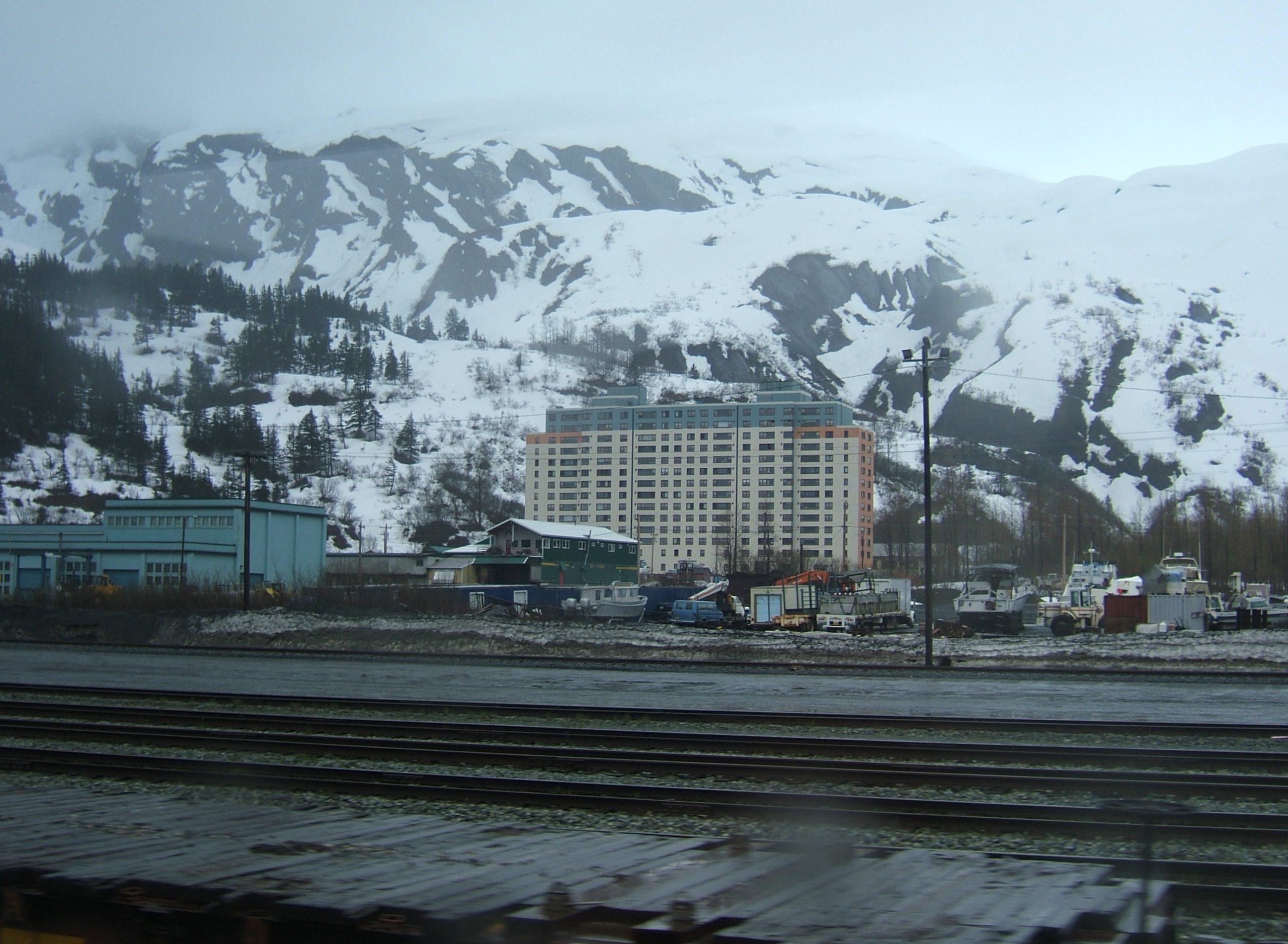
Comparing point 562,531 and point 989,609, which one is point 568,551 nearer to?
point 562,531

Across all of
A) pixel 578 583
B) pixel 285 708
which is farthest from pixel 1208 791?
pixel 578 583

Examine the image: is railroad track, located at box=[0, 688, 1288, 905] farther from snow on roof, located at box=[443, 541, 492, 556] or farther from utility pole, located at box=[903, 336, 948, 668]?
snow on roof, located at box=[443, 541, 492, 556]

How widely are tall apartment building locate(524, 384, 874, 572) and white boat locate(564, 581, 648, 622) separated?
86905mm

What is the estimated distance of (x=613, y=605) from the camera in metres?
63.4

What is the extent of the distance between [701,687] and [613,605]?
36.5 meters

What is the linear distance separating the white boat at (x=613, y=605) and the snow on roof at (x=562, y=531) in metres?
26.4

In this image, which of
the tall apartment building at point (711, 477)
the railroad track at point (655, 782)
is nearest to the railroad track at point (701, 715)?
the railroad track at point (655, 782)

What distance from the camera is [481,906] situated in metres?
5.29

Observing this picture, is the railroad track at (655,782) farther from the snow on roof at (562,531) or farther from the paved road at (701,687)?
the snow on roof at (562,531)

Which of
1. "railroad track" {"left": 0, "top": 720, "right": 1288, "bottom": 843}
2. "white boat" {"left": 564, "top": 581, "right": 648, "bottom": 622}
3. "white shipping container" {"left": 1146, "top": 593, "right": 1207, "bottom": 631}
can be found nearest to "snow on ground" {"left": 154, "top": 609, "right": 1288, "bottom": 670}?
"white shipping container" {"left": 1146, "top": 593, "right": 1207, "bottom": 631}

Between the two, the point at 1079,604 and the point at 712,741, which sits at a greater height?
the point at 712,741

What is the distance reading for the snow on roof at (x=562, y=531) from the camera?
97.8 metres

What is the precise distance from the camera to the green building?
95.9 m

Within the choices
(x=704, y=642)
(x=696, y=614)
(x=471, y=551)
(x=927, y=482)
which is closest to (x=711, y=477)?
(x=471, y=551)
